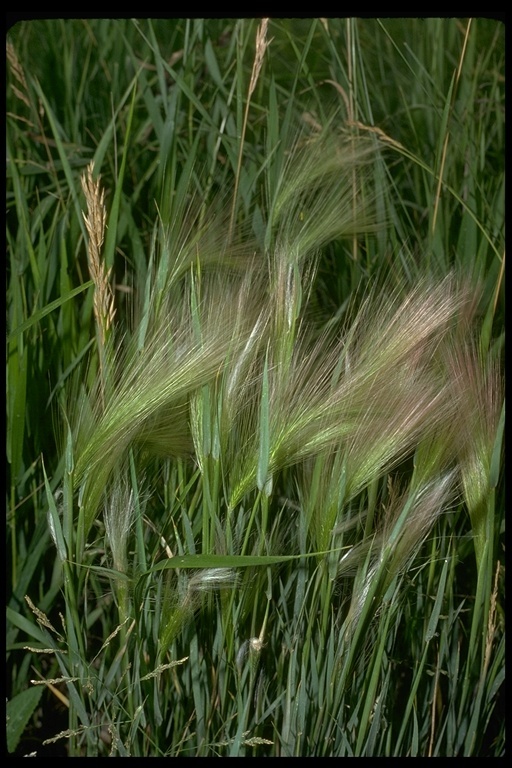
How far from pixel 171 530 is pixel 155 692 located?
16 cm

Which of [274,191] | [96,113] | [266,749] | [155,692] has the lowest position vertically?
[266,749]

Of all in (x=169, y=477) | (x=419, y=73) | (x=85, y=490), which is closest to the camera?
(x=85, y=490)

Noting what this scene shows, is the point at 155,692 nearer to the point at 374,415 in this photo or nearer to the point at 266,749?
the point at 266,749

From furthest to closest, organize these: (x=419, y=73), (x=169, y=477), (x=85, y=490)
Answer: (x=419, y=73) < (x=169, y=477) < (x=85, y=490)

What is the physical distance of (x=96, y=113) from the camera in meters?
1.25

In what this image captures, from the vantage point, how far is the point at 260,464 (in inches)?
26.3

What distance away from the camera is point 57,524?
0.70m

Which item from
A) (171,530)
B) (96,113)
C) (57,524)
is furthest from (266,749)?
(96,113)

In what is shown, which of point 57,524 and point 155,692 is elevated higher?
Result: point 57,524

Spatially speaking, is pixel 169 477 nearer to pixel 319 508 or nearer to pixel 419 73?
pixel 319 508

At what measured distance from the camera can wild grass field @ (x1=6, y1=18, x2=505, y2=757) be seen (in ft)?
2.33

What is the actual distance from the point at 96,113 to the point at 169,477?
0.70 meters

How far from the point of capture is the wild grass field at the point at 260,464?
71 cm

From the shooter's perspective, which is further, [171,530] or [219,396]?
[171,530]
